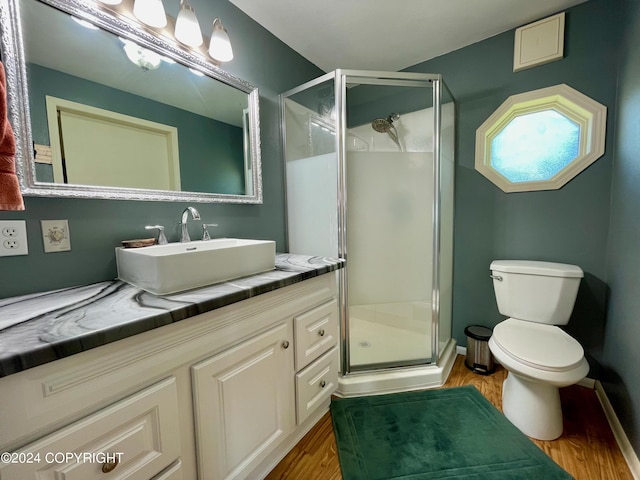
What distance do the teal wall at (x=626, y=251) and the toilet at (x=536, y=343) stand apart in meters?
A: 0.17

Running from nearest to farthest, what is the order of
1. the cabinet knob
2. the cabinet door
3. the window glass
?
the cabinet knob, the cabinet door, the window glass

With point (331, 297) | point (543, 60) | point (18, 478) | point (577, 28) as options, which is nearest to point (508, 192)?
point (543, 60)

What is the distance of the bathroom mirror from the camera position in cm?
89

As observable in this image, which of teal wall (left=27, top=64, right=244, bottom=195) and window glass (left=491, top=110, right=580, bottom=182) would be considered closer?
teal wall (left=27, top=64, right=244, bottom=195)

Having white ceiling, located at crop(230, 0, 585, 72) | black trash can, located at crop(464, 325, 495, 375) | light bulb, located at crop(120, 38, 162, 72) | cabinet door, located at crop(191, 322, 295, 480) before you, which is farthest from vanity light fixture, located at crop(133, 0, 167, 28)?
black trash can, located at crop(464, 325, 495, 375)

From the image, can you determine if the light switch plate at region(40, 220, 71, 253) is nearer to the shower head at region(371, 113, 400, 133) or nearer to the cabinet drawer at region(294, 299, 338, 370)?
the cabinet drawer at region(294, 299, 338, 370)

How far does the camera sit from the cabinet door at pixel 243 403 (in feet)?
2.72

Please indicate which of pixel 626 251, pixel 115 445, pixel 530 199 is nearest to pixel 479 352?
pixel 626 251

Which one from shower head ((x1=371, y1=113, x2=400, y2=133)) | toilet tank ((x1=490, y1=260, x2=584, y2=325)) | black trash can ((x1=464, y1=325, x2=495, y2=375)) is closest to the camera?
toilet tank ((x1=490, y1=260, x2=584, y2=325))

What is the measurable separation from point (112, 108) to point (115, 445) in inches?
46.2

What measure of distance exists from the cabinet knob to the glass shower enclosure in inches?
47.0

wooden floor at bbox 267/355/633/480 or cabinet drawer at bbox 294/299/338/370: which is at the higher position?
cabinet drawer at bbox 294/299/338/370

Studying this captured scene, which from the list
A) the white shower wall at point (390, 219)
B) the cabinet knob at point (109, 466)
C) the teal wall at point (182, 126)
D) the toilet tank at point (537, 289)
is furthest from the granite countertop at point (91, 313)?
the toilet tank at point (537, 289)

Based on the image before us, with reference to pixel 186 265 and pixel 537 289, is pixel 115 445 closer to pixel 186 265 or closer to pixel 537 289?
pixel 186 265
